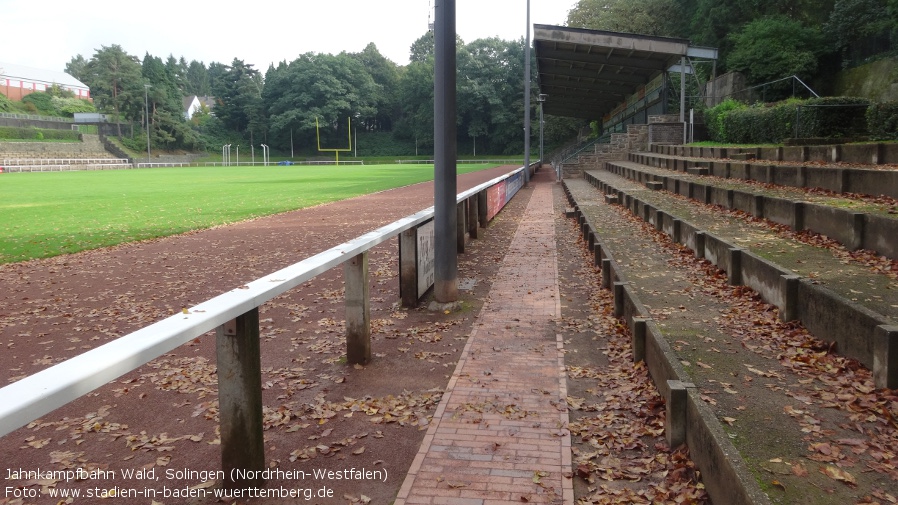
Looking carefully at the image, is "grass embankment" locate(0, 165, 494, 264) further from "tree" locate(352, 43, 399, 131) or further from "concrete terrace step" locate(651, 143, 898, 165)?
"tree" locate(352, 43, 399, 131)

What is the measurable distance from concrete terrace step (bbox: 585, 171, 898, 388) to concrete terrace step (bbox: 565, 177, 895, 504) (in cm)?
30

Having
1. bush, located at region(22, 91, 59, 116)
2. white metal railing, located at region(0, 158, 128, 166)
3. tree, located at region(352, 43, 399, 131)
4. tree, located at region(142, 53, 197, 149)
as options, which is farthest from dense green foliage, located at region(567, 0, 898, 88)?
bush, located at region(22, 91, 59, 116)

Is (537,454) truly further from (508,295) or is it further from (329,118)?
(329,118)

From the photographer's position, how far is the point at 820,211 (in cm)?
819

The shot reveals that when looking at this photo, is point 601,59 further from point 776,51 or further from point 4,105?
point 4,105

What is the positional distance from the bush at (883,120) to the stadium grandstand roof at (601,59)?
45.6 ft

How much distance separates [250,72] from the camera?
115250 mm

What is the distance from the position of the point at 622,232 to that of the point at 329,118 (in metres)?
94.4

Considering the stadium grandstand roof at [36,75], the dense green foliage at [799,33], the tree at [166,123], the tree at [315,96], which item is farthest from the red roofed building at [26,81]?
the dense green foliage at [799,33]

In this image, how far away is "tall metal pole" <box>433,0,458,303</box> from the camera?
27.6 ft

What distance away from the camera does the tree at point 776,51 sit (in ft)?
123

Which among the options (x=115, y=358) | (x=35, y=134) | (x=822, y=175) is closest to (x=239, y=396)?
(x=115, y=358)

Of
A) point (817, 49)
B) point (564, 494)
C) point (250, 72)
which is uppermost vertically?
point (250, 72)

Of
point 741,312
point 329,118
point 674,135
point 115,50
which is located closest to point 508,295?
point 741,312
